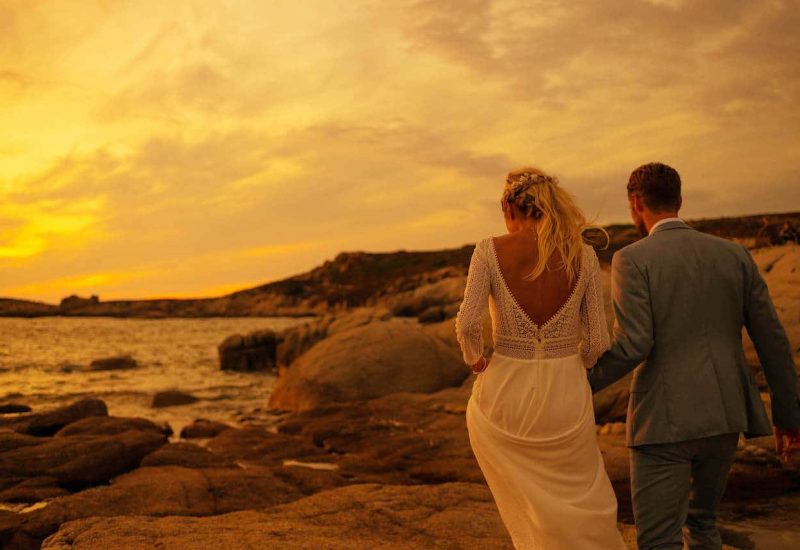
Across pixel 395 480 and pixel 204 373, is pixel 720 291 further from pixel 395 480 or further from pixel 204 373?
pixel 204 373

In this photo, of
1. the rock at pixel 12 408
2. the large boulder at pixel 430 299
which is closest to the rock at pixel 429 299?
the large boulder at pixel 430 299

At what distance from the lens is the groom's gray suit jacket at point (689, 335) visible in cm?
390

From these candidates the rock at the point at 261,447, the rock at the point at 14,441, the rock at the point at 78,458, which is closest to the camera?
the rock at the point at 78,458

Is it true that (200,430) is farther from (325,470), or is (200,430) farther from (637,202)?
(637,202)

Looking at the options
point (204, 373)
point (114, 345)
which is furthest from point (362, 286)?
point (204, 373)

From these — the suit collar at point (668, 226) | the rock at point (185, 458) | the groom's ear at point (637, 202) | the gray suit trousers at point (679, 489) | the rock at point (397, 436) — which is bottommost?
the rock at point (397, 436)

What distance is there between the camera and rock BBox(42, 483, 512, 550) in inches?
223

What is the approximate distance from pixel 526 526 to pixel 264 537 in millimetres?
2387

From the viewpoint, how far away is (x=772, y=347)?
13.3 ft

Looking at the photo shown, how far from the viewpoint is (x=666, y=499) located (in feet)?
12.7

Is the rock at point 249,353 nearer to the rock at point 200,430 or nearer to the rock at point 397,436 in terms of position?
the rock at point 397,436

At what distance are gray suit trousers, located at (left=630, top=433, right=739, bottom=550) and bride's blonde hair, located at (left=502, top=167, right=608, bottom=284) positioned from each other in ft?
3.66

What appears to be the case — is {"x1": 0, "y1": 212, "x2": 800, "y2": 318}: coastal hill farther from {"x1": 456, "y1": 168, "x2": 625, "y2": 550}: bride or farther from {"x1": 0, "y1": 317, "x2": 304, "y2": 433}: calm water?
{"x1": 456, "y1": 168, "x2": 625, "y2": 550}: bride

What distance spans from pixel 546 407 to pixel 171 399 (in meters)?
17.5
